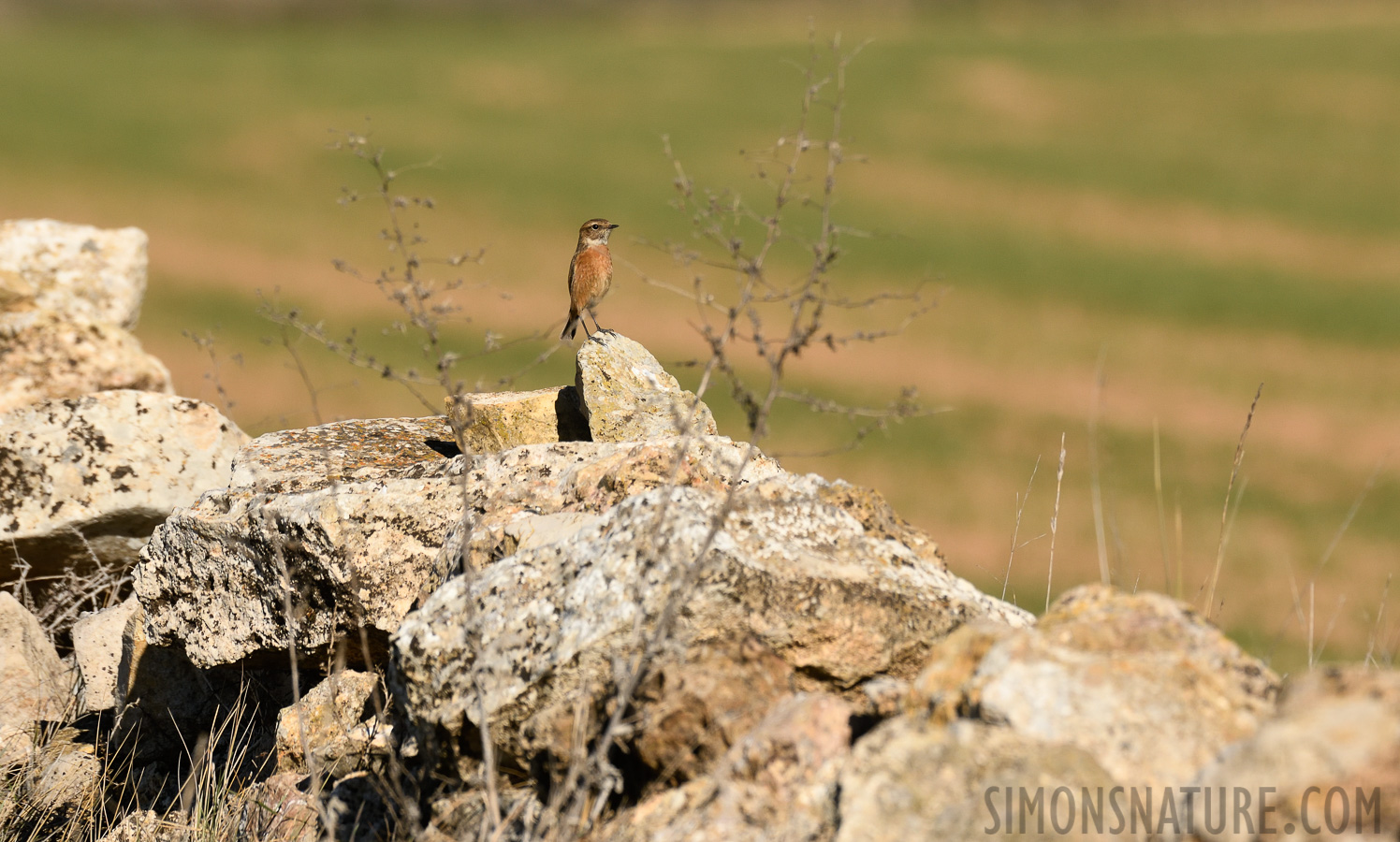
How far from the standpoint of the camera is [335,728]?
3.72m

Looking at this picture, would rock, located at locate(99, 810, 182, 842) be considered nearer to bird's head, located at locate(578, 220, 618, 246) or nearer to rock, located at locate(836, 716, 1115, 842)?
rock, located at locate(836, 716, 1115, 842)

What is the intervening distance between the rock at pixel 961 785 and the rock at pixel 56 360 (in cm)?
466

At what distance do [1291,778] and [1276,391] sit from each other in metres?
24.8

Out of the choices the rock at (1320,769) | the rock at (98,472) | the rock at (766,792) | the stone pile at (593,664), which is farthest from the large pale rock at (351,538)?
the rock at (1320,769)

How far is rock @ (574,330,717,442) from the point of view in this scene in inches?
180

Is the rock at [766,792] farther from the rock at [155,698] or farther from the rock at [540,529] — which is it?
the rock at [155,698]

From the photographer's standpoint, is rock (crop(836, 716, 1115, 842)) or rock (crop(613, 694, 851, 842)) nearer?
rock (crop(836, 716, 1115, 842))

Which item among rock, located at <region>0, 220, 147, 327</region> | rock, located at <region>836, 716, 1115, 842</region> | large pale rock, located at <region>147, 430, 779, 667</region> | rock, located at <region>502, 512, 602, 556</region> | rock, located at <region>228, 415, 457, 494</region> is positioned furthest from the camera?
rock, located at <region>0, 220, 147, 327</region>

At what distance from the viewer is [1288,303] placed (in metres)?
28.5

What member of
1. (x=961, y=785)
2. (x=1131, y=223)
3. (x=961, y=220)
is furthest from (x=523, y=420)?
(x=1131, y=223)

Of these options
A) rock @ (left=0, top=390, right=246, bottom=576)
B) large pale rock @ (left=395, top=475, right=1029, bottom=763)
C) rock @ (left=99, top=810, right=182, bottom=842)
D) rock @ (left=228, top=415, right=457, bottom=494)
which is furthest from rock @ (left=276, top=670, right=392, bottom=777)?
rock @ (left=0, top=390, right=246, bottom=576)

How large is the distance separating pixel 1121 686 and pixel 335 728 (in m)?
2.39

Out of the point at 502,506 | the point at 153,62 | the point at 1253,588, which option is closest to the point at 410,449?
the point at 502,506

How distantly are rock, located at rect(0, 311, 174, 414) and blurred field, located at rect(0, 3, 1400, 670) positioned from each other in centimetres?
795
